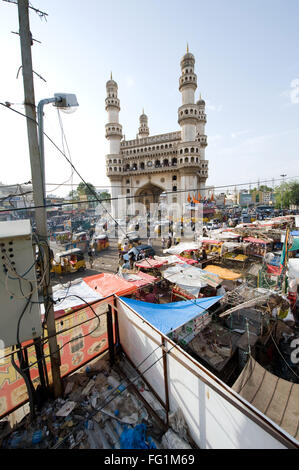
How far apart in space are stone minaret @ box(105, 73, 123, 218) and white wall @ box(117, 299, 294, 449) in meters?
34.6

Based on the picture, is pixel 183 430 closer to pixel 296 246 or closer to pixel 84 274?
pixel 84 274

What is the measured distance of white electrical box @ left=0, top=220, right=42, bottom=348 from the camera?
7.73 ft

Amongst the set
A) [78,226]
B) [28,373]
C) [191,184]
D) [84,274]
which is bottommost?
[84,274]

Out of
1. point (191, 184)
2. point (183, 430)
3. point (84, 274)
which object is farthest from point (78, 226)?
point (183, 430)

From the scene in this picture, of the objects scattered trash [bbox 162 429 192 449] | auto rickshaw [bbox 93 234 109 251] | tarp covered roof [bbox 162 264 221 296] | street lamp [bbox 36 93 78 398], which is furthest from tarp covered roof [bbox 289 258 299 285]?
auto rickshaw [bbox 93 234 109 251]

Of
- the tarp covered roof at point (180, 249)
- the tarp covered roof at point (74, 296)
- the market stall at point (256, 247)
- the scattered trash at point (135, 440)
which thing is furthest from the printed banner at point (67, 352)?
the market stall at point (256, 247)

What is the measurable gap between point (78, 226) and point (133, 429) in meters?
25.6

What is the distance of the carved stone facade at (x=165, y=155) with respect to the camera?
3167cm

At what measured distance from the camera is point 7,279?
240cm

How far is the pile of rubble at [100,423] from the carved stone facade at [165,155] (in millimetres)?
29823

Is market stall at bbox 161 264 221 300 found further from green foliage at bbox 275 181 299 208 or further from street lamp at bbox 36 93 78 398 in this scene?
green foliage at bbox 275 181 299 208

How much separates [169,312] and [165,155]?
3627 centimetres

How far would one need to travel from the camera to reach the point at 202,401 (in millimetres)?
2514

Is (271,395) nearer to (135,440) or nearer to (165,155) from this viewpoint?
(135,440)
